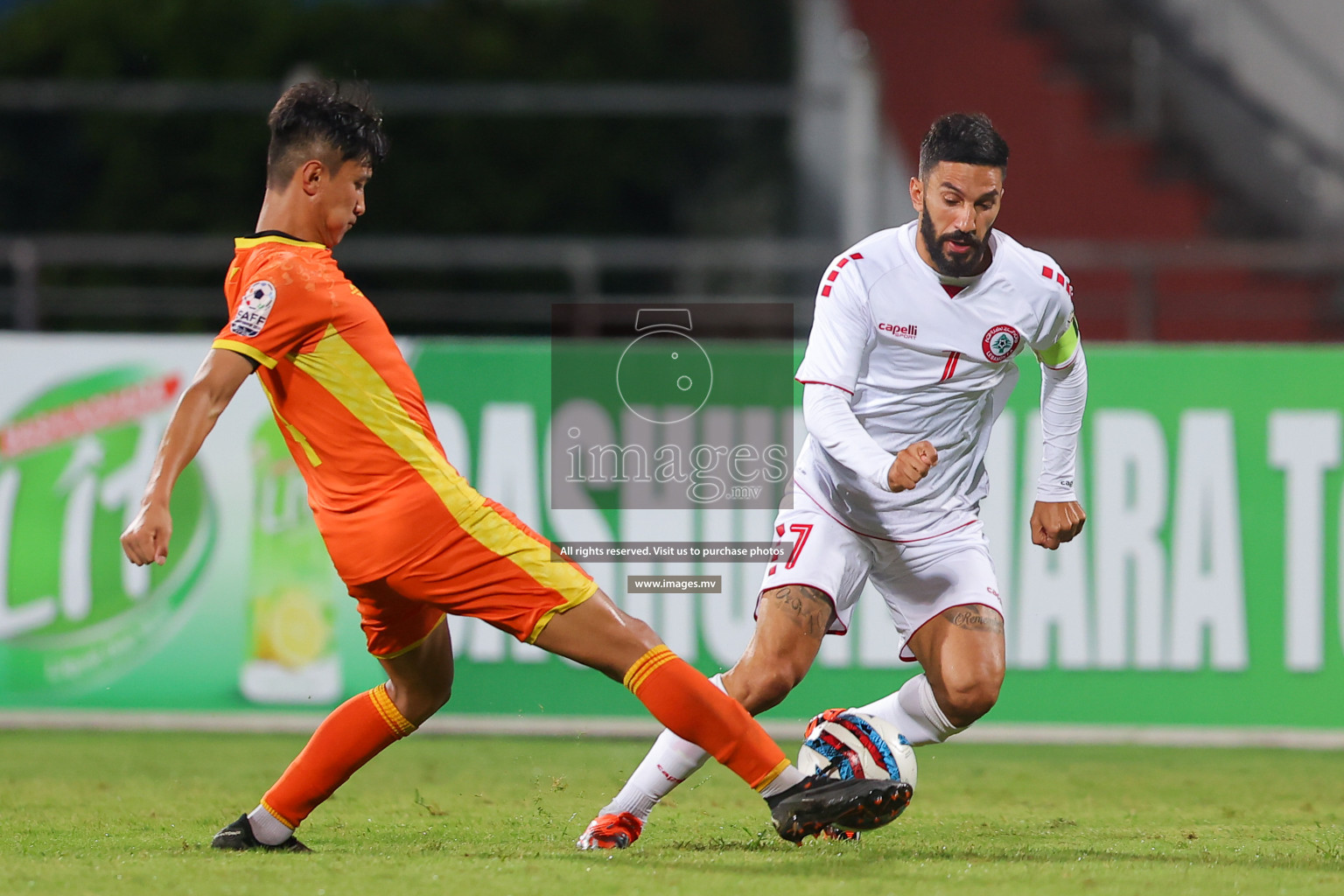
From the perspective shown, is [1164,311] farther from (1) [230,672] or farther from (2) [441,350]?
(1) [230,672]

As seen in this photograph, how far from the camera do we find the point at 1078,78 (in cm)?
Result: 1584

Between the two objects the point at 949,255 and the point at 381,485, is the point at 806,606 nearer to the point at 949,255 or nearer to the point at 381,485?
the point at 949,255

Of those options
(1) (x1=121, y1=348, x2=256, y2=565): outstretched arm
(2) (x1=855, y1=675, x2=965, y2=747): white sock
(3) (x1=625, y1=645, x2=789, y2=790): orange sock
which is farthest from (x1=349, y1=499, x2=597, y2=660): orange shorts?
(2) (x1=855, y1=675, x2=965, y2=747): white sock

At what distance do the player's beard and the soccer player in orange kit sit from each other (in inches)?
59.7

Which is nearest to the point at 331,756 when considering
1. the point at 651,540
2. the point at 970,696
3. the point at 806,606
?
the point at 806,606

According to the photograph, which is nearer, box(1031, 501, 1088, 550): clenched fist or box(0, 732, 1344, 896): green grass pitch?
box(0, 732, 1344, 896): green grass pitch

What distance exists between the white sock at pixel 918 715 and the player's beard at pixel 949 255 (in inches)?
51.8

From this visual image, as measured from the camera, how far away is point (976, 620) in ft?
18.2

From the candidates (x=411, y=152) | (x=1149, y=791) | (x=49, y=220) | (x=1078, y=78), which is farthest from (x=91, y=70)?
(x=1149, y=791)

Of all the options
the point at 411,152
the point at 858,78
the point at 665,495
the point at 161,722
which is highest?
the point at 411,152

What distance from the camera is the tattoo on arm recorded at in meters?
5.45

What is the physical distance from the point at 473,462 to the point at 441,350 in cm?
62

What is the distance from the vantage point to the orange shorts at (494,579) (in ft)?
15.7

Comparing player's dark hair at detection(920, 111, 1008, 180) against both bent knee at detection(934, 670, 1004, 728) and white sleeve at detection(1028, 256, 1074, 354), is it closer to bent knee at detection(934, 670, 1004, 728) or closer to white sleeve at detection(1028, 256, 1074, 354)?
white sleeve at detection(1028, 256, 1074, 354)
